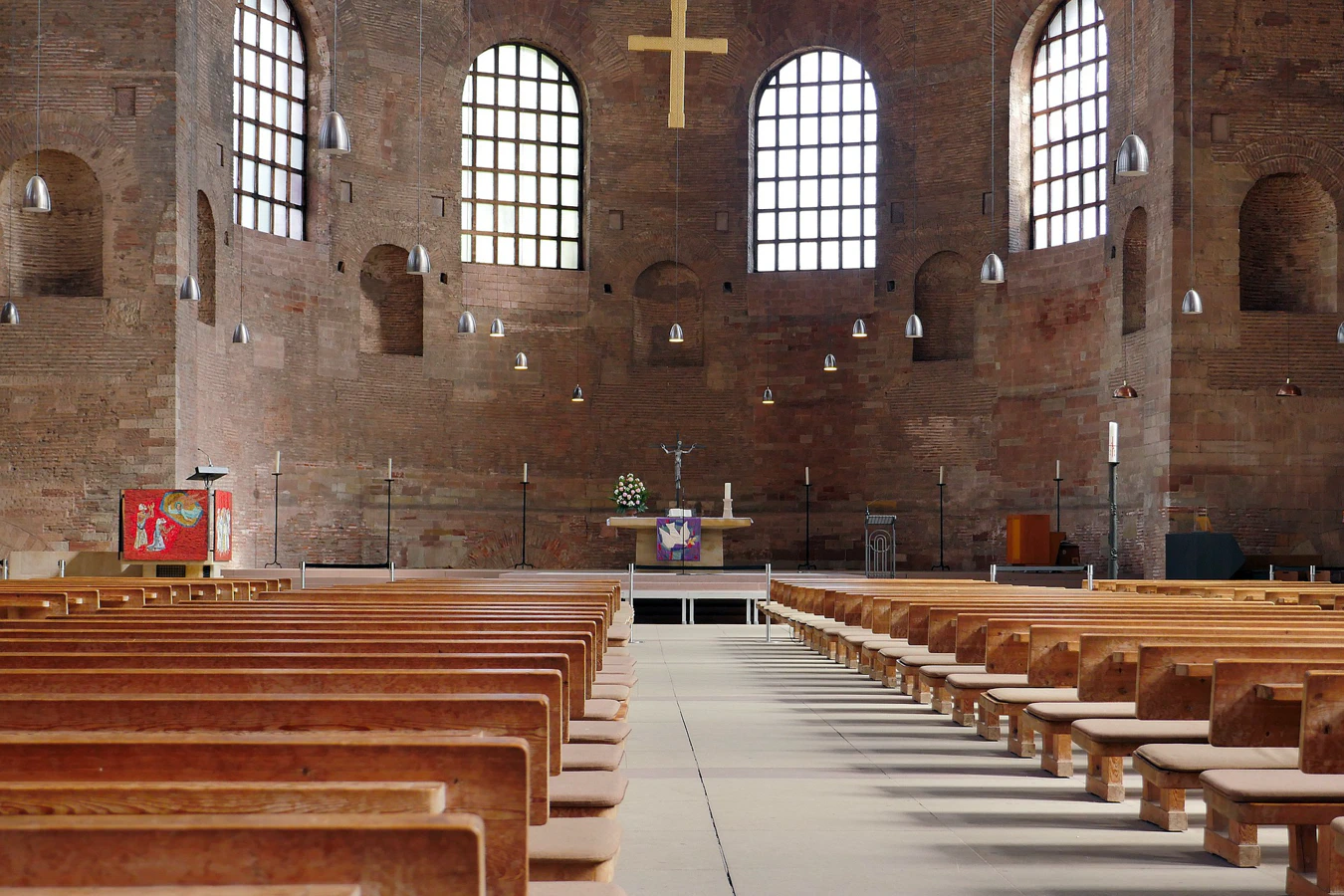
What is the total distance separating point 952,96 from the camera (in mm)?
24531

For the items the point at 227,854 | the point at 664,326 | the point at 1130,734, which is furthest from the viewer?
the point at 664,326

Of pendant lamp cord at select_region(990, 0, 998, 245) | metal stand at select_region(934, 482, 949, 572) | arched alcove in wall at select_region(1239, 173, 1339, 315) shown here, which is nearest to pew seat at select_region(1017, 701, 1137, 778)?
arched alcove in wall at select_region(1239, 173, 1339, 315)

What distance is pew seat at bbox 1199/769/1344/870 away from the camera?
3707 millimetres

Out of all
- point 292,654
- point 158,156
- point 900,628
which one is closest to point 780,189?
point 158,156

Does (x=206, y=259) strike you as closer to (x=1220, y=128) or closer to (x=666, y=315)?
(x=666, y=315)

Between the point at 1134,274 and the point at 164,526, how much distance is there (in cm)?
1444

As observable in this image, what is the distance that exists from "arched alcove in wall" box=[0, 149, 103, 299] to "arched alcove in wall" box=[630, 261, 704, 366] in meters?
9.39

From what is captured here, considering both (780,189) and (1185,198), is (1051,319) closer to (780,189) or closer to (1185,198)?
(1185,198)

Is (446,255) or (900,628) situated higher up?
(446,255)

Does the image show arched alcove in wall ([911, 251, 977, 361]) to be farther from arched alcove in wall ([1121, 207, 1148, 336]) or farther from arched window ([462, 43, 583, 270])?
arched window ([462, 43, 583, 270])

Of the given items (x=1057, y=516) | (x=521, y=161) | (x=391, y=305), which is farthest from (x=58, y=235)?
(x=1057, y=516)

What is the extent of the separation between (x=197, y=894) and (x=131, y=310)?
785 inches

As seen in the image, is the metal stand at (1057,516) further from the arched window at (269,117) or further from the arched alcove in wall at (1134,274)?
the arched window at (269,117)

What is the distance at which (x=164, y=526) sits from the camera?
16.8 meters
